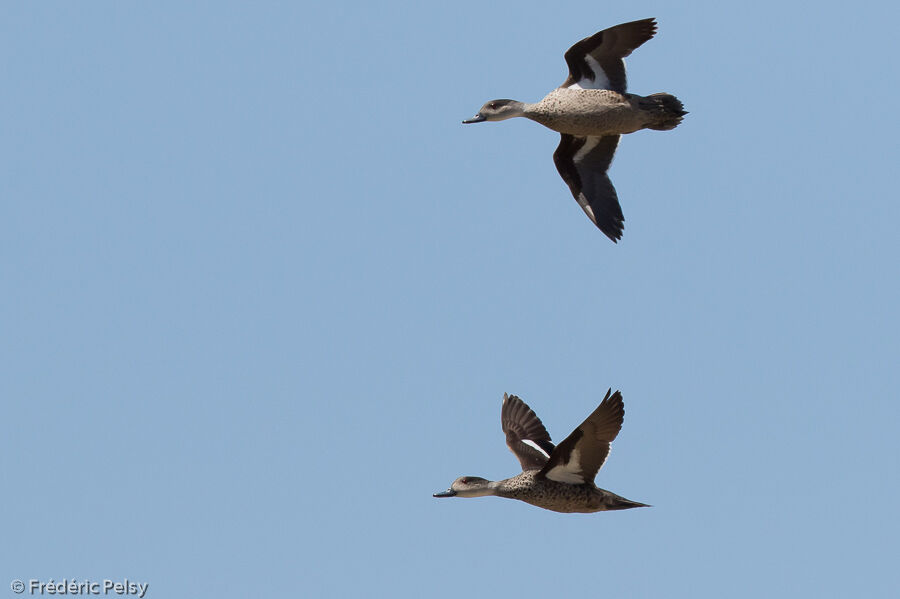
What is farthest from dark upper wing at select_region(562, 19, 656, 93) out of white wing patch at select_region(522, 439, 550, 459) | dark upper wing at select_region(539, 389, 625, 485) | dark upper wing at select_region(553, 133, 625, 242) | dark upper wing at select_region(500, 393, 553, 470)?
dark upper wing at select_region(539, 389, 625, 485)

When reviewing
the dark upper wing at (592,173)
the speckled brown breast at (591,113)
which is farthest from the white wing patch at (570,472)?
the speckled brown breast at (591,113)

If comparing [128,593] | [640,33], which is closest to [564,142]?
[640,33]

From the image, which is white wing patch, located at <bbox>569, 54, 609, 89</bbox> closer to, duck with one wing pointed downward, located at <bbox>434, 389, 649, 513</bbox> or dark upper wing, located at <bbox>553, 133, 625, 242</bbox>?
dark upper wing, located at <bbox>553, 133, 625, 242</bbox>

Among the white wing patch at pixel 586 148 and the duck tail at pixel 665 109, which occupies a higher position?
the white wing patch at pixel 586 148

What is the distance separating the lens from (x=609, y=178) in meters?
17.4

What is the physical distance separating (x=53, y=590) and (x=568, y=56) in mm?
7448

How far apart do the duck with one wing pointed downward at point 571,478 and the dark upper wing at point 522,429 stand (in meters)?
0.33

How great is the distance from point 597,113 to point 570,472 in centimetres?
381

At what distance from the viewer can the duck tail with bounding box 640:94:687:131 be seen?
15875mm

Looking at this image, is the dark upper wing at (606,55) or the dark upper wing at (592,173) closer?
the dark upper wing at (606,55)

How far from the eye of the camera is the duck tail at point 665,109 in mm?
15875

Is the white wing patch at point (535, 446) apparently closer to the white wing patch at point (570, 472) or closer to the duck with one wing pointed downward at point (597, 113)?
the white wing patch at point (570, 472)

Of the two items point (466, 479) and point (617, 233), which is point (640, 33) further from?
point (466, 479)

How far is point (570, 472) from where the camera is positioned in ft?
47.1
